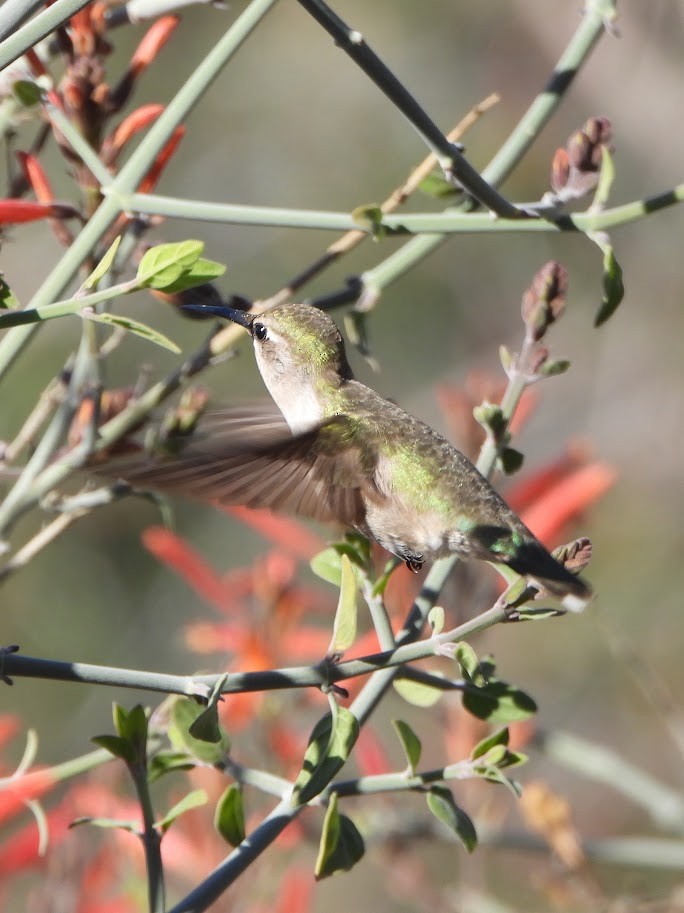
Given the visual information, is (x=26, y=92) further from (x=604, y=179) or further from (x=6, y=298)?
(x=604, y=179)

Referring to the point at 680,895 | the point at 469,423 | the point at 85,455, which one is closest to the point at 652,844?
the point at 680,895

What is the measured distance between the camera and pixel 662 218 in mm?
5438

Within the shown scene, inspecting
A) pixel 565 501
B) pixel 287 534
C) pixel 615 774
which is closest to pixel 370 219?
pixel 565 501

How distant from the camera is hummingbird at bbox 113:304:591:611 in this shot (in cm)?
155

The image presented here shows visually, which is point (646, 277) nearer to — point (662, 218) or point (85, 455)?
point (662, 218)

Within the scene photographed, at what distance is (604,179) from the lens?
4.82 ft

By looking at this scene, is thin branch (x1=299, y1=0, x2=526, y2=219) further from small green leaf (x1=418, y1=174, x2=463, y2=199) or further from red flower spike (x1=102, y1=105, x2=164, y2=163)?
red flower spike (x1=102, y1=105, x2=164, y2=163)

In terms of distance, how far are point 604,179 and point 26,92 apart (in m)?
0.66

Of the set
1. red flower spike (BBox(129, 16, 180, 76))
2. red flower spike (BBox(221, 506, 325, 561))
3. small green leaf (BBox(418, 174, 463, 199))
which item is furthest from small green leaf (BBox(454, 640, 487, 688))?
red flower spike (BBox(221, 506, 325, 561))

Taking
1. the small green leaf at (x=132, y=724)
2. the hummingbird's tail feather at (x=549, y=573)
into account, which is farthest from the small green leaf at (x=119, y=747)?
the hummingbird's tail feather at (x=549, y=573)

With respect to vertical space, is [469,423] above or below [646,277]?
below

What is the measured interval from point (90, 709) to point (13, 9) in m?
5.17

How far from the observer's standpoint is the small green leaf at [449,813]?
127 centimetres

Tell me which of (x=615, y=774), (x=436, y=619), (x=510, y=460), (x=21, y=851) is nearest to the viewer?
(x=436, y=619)
